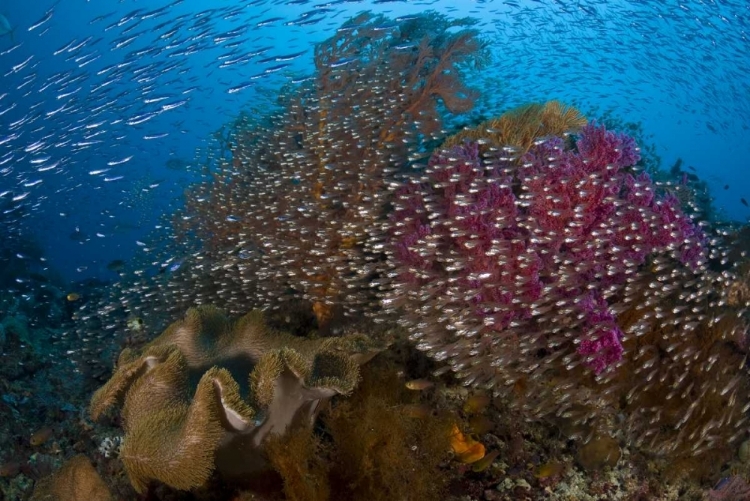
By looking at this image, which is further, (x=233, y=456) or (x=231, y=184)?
(x=231, y=184)

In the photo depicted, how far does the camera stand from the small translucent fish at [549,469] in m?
4.31

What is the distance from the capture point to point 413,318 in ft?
16.9

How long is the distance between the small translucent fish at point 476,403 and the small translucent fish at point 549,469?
750 mm

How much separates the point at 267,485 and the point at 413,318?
217 centimetres

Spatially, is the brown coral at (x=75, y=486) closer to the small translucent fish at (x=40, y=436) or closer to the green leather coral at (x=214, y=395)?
Result: the green leather coral at (x=214, y=395)

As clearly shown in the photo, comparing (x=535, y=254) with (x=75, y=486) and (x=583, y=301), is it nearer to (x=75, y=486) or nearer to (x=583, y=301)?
(x=583, y=301)

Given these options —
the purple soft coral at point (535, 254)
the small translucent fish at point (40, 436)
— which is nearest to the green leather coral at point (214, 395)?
the purple soft coral at point (535, 254)

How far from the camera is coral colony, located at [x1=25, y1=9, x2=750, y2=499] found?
402 centimetres

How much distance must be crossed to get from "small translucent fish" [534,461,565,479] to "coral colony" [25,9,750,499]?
30 centimetres

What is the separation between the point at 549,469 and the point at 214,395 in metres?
3.08

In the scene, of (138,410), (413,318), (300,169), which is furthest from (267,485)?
(300,169)

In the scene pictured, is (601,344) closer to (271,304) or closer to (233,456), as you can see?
(233,456)

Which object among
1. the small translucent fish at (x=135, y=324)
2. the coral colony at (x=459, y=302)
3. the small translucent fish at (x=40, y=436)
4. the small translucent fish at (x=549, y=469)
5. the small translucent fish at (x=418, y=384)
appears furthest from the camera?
the small translucent fish at (x=135, y=324)

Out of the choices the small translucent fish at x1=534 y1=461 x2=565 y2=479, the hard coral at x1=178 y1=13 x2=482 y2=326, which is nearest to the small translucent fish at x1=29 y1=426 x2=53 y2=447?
the hard coral at x1=178 y1=13 x2=482 y2=326
